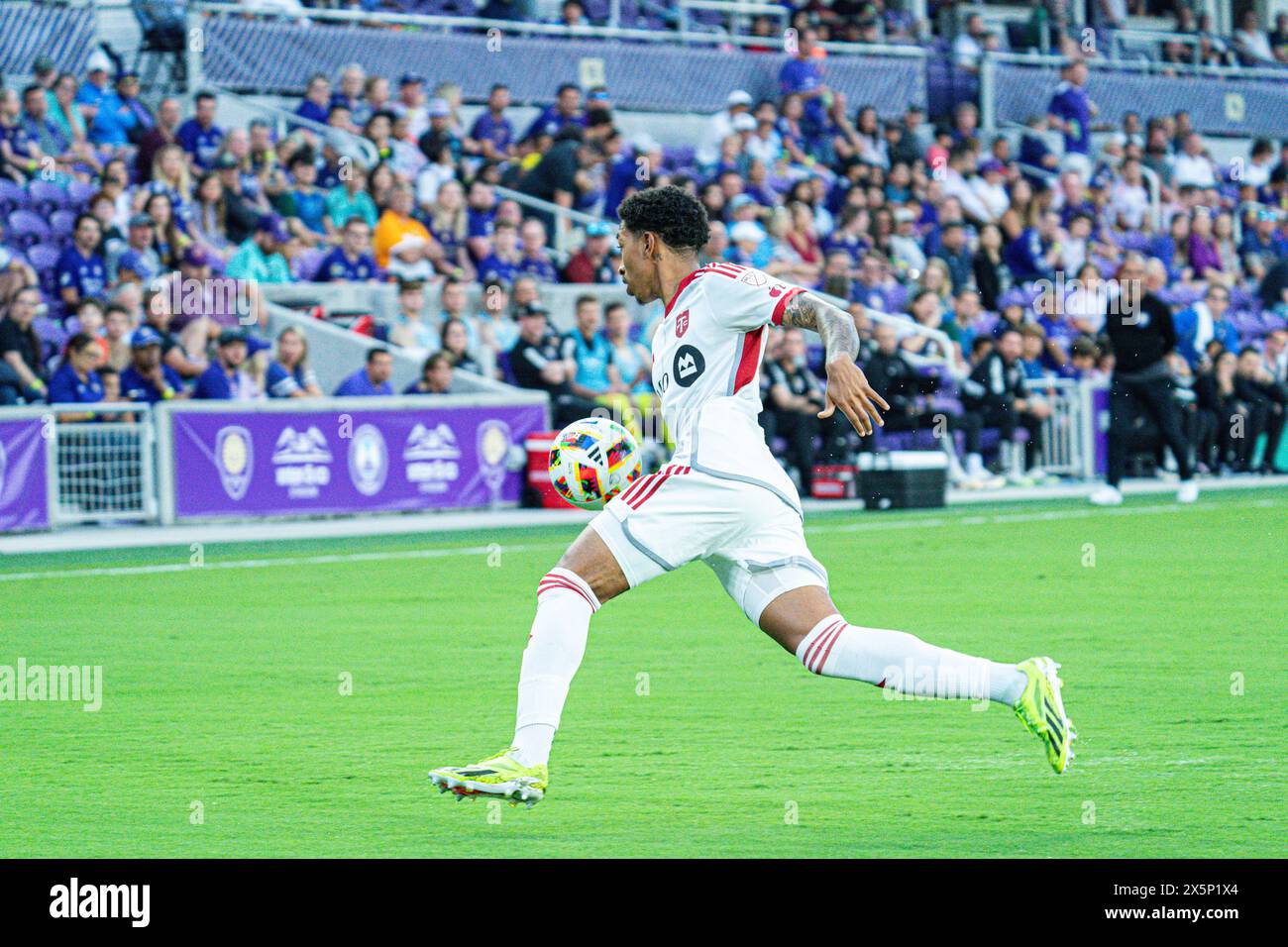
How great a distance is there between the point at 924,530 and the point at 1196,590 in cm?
488

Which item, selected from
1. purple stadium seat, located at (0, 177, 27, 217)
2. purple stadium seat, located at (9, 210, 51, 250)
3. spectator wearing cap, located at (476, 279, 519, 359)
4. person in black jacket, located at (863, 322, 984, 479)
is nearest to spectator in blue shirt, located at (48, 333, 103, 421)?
purple stadium seat, located at (9, 210, 51, 250)

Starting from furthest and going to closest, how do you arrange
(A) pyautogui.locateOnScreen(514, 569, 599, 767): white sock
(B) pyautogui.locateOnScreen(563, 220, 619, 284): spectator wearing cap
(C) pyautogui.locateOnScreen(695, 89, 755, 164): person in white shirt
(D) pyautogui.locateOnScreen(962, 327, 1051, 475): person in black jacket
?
1. (C) pyautogui.locateOnScreen(695, 89, 755, 164): person in white shirt
2. (B) pyautogui.locateOnScreen(563, 220, 619, 284): spectator wearing cap
3. (D) pyautogui.locateOnScreen(962, 327, 1051, 475): person in black jacket
4. (A) pyautogui.locateOnScreen(514, 569, 599, 767): white sock

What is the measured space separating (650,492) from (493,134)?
62.0ft

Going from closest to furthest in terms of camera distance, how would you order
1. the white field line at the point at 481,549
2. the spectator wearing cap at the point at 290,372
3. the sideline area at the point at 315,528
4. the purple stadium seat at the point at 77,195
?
the white field line at the point at 481,549, the sideline area at the point at 315,528, the spectator wearing cap at the point at 290,372, the purple stadium seat at the point at 77,195

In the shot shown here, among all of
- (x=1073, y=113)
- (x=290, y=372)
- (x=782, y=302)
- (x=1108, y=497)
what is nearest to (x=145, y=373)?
(x=290, y=372)

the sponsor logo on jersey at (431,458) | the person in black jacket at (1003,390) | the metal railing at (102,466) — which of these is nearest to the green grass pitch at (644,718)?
the metal railing at (102,466)

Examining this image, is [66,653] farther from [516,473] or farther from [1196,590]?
[516,473]

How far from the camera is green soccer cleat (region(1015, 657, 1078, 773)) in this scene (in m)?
6.99

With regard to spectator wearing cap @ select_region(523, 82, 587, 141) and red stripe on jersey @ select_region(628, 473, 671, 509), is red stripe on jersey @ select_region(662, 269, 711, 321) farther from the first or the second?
spectator wearing cap @ select_region(523, 82, 587, 141)

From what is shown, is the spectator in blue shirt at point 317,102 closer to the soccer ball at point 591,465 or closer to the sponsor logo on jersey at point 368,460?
the sponsor logo on jersey at point 368,460

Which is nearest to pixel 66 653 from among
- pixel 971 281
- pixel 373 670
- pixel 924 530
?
pixel 373 670

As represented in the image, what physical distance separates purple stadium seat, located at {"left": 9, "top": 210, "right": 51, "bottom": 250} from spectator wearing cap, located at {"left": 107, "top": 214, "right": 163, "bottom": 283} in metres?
0.92

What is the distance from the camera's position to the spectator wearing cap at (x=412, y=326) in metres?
21.0

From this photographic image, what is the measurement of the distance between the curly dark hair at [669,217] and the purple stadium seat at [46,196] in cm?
1440
